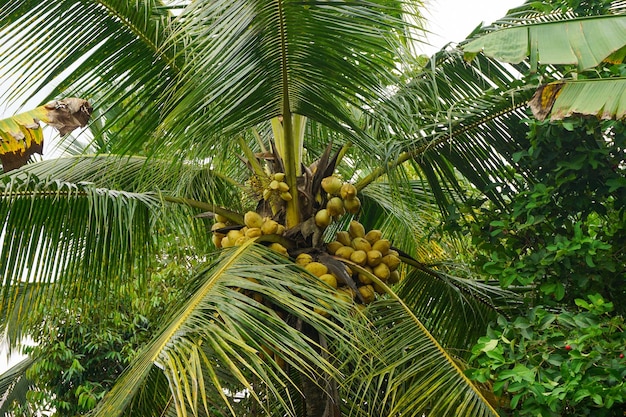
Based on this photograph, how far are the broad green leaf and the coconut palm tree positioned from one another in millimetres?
82

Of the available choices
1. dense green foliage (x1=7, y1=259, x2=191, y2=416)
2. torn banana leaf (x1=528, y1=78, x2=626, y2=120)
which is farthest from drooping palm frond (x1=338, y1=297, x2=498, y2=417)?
dense green foliage (x1=7, y1=259, x2=191, y2=416)

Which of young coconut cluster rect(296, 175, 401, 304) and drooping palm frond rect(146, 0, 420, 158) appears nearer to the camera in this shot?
drooping palm frond rect(146, 0, 420, 158)

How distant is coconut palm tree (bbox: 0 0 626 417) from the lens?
327cm

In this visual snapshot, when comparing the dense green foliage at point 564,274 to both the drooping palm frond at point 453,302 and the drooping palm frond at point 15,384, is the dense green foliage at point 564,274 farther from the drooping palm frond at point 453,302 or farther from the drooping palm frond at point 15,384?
the drooping palm frond at point 15,384

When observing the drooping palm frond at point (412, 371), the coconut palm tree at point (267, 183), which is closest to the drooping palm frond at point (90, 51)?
the coconut palm tree at point (267, 183)

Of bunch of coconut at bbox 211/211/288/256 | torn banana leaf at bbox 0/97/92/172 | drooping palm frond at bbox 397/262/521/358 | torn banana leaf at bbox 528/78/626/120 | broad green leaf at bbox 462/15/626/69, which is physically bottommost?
drooping palm frond at bbox 397/262/521/358

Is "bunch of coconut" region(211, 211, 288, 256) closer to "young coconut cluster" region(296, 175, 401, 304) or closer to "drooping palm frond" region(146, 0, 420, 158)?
"young coconut cluster" region(296, 175, 401, 304)

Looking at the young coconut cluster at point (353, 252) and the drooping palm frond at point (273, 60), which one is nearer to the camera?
the drooping palm frond at point (273, 60)

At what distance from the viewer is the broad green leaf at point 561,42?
9.23ft

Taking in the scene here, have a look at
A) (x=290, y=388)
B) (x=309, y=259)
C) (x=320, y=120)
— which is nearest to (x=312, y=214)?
(x=309, y=259)

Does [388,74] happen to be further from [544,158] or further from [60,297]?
[60,297]

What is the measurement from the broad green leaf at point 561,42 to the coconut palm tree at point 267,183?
8 centimetres

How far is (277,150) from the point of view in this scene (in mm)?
4238

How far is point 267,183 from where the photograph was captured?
409 centimetres
